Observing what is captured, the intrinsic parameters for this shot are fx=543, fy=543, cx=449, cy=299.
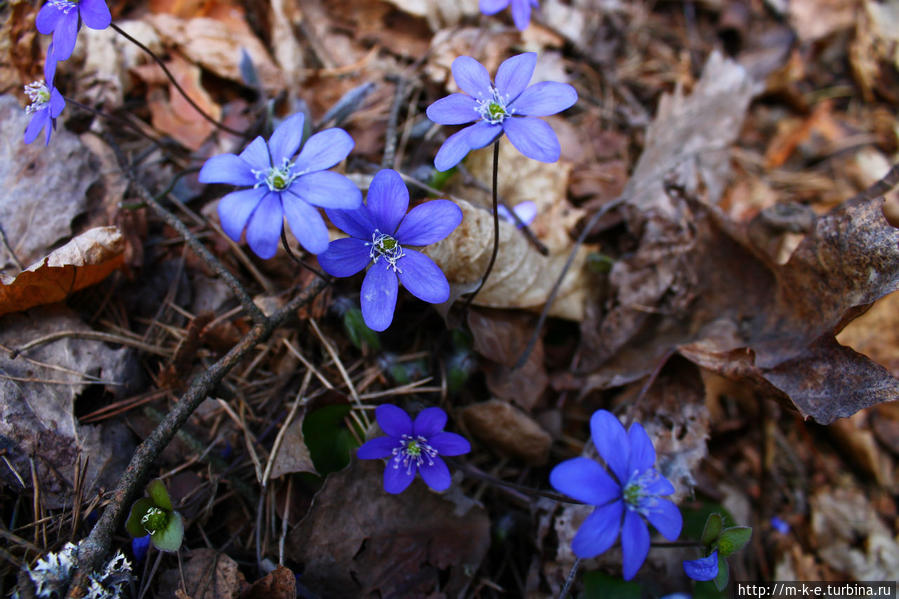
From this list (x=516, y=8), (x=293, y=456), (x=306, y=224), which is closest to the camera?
(x=306, y=224)

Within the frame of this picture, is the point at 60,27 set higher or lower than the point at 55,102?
higher

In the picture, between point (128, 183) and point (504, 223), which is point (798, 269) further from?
point (128, 183)

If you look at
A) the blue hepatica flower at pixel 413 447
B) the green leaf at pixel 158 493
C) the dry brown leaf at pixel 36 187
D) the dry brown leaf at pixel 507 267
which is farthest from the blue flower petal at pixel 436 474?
the dry brown leaf at pixel 36 187

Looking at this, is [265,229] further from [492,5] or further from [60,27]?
[492,5]

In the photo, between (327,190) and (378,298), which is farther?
(378,298)

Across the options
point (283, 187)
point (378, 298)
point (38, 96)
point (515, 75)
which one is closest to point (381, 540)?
point (378, 298)

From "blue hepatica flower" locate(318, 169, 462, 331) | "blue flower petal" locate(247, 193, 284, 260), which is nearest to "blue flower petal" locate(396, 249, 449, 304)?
"blue hepatica flower" locate(318, 169, 462, 331)

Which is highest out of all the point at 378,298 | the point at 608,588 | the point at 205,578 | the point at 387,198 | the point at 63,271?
the point at 387,198
